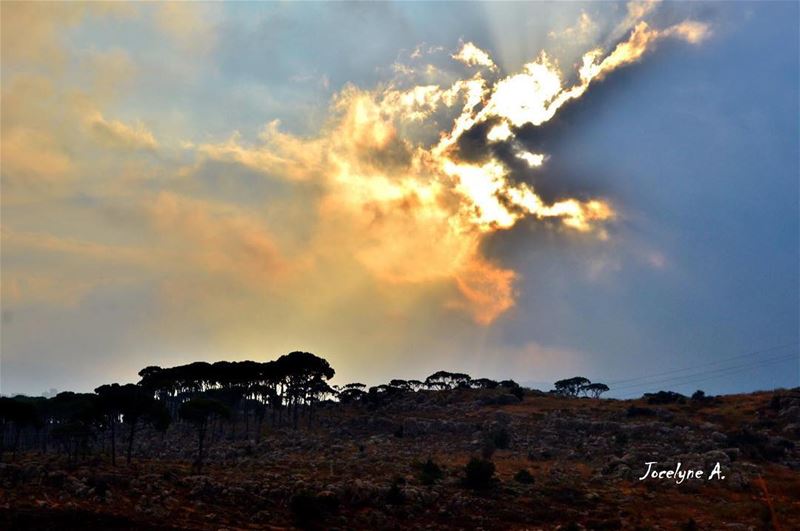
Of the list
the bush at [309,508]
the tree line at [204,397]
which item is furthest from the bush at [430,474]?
the tree line at [204,397]

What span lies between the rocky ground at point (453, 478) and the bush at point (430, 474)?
243mm

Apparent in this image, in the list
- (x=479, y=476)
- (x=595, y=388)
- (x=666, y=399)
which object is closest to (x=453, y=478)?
(x=479, y=476)

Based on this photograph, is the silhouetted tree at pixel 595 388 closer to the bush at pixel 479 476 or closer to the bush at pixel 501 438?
the bush at pixel 501 438

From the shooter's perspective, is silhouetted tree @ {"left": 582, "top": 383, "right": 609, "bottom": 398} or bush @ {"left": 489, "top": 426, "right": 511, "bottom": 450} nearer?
bush @ {"left": 489, "top": 426, "right": 511, "bottom": 450}

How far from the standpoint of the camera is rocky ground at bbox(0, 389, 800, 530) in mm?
41781

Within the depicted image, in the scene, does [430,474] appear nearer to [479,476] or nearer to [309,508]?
[479,476]

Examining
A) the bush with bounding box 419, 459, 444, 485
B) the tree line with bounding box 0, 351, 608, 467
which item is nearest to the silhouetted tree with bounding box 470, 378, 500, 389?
the tree line with bounding box 0, 351, 608, 467

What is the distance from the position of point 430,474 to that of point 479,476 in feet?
21.2

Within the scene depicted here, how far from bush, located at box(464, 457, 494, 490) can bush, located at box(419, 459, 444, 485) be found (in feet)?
12.5

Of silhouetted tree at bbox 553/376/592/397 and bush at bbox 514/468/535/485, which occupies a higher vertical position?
silhouetted tree at bbox 553/376/592/397

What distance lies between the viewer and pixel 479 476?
54.5 metres

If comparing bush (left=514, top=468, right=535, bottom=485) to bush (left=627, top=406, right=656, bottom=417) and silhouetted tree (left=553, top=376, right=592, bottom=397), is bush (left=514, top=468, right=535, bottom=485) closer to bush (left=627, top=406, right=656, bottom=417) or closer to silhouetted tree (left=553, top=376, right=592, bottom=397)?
bush (left=627, top=406, right=656, bottom=417)

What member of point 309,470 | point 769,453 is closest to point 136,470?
point 309,470

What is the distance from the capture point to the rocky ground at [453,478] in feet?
137
